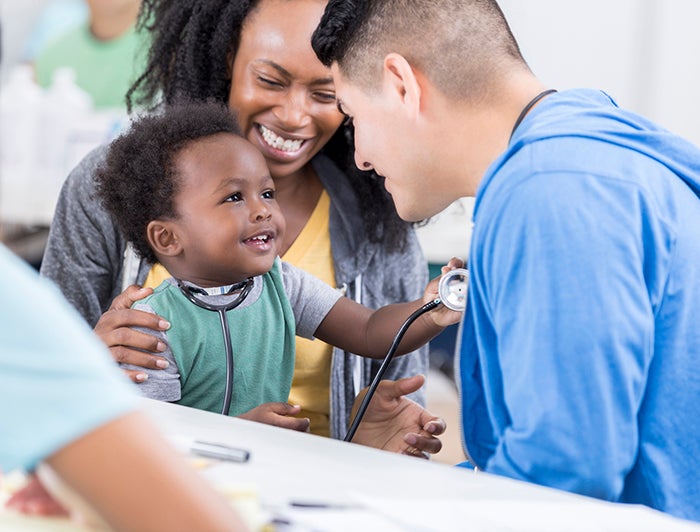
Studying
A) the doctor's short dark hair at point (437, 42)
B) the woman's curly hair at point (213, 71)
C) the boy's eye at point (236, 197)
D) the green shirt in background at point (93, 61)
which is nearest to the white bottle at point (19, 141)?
the green shirt in background at point (93, 61)

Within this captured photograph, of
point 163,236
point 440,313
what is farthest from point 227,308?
point 440,313

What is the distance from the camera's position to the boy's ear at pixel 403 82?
123 centimetres

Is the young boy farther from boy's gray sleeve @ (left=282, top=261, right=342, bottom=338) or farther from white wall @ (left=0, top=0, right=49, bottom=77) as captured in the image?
white wall @ (left=0, top=0, right=49, bottom=77)

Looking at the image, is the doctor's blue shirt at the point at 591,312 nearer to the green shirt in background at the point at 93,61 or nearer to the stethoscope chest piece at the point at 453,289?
the stethoscope chest piece at the point at 453,289

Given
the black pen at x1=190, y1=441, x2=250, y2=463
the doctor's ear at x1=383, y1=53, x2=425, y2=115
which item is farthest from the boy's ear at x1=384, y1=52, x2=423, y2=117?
the black pen at x1=190, y1=441, x2=250, y2=463

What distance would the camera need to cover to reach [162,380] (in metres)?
1.41

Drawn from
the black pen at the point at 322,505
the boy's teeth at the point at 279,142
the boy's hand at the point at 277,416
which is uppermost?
the boy's teeth at the point at 279,142

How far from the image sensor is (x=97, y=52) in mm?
3840

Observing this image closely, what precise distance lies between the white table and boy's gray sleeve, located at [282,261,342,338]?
0.62 metres

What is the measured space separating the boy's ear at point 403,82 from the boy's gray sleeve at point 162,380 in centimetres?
51

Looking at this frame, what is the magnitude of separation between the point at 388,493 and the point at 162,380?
65cm

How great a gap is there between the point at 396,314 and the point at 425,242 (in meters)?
1.50

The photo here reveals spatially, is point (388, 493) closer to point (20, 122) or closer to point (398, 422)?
point (398, 422)

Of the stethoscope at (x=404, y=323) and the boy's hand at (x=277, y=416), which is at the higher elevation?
the stethoscope at (x=404, y=323)
